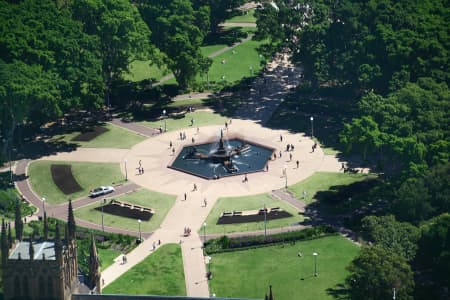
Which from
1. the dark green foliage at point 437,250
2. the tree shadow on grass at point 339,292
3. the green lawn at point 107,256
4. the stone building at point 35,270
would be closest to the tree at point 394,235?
the dark green foliage at point 437,250

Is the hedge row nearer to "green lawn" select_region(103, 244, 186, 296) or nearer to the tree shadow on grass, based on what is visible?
"green lawn" select_region(103, 244, 186, 296)

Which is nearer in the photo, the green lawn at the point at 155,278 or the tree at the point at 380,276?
the tree at the point at 380,276

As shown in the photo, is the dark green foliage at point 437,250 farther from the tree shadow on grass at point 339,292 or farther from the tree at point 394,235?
the tree shadow on grass at point 339,292

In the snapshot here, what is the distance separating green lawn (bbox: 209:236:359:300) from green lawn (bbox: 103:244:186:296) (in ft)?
19.1

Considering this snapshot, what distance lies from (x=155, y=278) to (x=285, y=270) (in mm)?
21443

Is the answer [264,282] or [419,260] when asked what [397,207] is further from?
[264,282]

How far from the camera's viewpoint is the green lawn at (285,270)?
18188 centimetres

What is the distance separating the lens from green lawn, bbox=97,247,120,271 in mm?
191750

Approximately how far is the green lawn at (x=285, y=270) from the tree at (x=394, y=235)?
22.3 feet

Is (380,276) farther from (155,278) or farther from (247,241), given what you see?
(155,278)

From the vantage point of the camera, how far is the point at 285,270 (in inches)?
7407

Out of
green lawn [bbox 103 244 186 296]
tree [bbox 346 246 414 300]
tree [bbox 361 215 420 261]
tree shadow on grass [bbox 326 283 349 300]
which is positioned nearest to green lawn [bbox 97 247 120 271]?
green lawn [bbox 103 244 186 296]

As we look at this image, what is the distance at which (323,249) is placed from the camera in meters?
195

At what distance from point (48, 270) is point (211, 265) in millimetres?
48236
